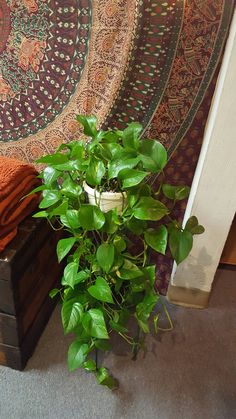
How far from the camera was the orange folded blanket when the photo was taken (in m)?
0.99

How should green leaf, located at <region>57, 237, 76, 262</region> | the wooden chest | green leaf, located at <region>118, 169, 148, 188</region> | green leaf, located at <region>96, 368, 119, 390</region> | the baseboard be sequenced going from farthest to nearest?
the baseboard, green leaf, located at <region>96, 368, 119, 390</region>, the wooden chest, green leaf, located at <region>57, 237, 76, 262</region>, green leaf, located at <region>118, 169, 148, 188</region>

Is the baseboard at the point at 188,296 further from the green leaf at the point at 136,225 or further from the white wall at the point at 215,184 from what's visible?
the green leaf at the point at 136,225

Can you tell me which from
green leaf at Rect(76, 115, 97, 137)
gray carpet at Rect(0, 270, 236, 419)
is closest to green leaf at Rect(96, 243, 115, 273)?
green leaf at Rect(76, 115, 97, 137)

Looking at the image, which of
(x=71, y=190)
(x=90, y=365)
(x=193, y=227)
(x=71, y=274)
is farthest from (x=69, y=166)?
(x=90, y=365)

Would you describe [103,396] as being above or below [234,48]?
below

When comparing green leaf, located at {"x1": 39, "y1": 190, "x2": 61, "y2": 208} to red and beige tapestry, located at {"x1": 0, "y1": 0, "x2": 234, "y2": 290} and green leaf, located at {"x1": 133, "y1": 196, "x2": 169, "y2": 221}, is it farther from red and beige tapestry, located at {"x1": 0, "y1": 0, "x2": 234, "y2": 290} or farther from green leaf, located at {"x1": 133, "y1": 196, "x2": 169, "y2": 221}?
red and beige tapestry, located at {"x1": 0, "y1": 0, "x2": 234, "y2": 290}

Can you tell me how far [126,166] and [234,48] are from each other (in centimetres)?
48

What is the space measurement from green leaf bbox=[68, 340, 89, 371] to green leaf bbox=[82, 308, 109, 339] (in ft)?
0.42

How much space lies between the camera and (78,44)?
3.57 ft

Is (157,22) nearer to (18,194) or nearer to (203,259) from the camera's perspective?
(18,194)

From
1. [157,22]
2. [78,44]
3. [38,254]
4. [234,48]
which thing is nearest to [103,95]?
[78,44]

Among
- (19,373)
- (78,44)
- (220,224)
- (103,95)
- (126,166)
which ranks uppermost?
(78,44)

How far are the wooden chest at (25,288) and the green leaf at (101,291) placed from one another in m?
0.26

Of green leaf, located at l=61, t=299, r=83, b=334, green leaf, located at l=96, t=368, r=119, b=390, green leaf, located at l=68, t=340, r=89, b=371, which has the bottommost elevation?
green leaf, located at l=96, t=368, r=119, b=390
